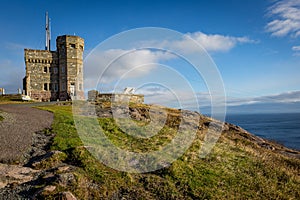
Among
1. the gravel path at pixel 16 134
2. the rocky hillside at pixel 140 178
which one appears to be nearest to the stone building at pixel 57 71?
the gravel path at pixel 16 134

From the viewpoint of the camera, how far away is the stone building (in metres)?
50.8

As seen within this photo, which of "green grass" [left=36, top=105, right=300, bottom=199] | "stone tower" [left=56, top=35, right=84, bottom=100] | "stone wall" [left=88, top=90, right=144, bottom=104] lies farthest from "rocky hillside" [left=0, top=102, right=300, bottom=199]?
"stone tower" [left=56, top=35, right=84, bottom=100]

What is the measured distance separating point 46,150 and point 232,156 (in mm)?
11566

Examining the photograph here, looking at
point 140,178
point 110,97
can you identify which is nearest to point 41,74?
point 110,97

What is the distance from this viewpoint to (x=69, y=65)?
5094 cm

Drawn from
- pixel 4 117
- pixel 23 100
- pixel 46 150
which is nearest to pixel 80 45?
pixel 23 100

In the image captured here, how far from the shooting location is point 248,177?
11.8 metres

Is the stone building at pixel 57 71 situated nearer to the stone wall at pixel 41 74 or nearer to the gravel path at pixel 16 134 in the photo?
the stone wall at pixel 41 74

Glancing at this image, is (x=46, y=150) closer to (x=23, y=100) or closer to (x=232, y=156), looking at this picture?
(x=232, y=156)

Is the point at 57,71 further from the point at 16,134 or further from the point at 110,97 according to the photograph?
the point at 16,134

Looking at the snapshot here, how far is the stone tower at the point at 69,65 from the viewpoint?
50.6 m

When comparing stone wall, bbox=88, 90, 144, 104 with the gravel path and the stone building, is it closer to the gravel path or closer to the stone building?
the stone building

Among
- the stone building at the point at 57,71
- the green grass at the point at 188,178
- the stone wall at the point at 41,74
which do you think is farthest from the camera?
the stone wall at the point at 41,74

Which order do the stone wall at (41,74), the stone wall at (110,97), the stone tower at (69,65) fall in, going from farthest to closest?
the stone wall at (41,74), the stone tower at (69,65), the stone wall at (110,97)
